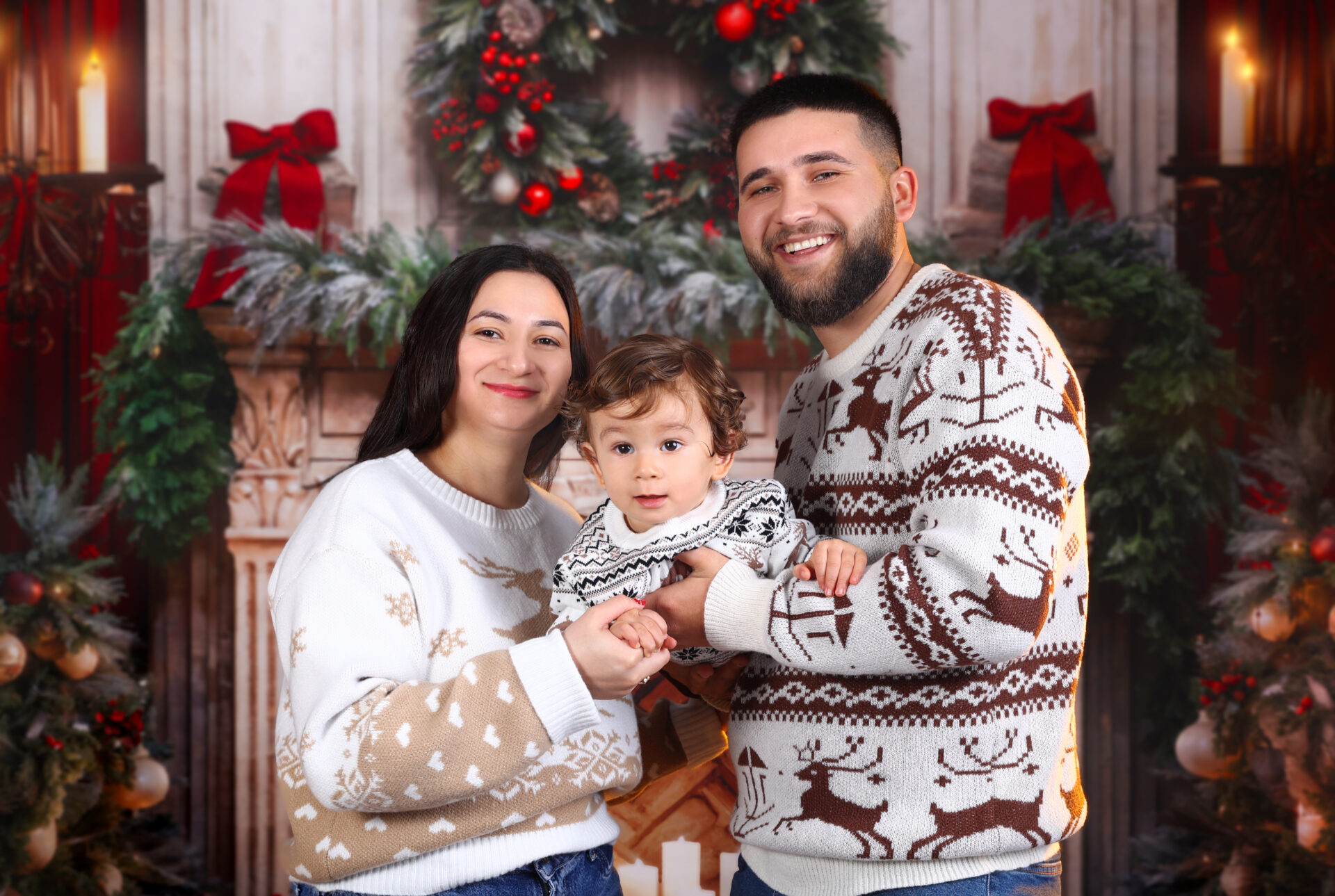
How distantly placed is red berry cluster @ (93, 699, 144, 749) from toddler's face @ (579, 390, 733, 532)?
213 centimetres

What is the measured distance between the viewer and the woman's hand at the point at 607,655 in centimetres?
129

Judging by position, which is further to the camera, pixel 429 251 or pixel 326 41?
pixel 326 41

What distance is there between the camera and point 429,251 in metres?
3.09

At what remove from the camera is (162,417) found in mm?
3113

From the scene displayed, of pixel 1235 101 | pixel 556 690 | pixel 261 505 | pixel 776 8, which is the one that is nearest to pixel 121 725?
pixel 261 505

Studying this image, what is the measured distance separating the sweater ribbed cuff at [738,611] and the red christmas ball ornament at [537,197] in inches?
79.5

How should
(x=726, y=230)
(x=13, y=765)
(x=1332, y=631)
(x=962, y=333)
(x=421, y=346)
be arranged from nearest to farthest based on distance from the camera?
1. (x=962, y=333)
2. (x=421, y=346)
3. (x=1332, y=631)
4. (x=13, y=765)
5. (x=726, y=230)

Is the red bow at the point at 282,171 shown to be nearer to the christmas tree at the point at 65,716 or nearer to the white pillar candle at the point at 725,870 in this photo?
the christmas tree at the point at 65,716

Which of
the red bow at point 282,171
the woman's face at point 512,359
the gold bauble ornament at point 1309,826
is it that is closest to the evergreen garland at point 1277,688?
the gold bauble ornament at point 1309,826

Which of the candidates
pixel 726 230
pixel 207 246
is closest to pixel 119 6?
pixel 207 246

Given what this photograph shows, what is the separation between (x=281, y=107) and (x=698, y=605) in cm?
270

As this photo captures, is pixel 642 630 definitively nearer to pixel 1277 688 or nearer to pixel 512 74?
pixel 1277 688

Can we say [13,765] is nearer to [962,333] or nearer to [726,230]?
[726,230]

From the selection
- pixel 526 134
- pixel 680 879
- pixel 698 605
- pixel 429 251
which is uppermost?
pixel 526 134
